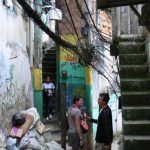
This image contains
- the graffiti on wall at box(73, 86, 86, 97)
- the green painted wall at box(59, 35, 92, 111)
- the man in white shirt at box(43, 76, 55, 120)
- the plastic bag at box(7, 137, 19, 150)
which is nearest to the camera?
the plastic bag at box(7, 137, 19, 150)

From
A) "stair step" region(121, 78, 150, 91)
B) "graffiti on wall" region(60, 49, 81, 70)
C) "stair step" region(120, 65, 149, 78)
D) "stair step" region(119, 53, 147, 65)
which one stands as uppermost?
"graffiti on wall" region(60, 49, 81, 70)

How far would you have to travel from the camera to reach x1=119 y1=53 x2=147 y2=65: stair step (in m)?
9.52

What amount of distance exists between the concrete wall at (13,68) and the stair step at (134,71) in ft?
9.45

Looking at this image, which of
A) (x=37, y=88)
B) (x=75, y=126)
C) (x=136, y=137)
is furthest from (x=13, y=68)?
(x=136, y=137)

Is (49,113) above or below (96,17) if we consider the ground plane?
below

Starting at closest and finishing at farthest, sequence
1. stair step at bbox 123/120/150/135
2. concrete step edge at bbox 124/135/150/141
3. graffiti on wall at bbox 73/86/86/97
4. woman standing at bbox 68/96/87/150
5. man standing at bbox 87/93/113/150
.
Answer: concrete step edge at bbox 124/135/150/141
stair step at bbox 123/120/150/135
man standing at bbox 87/93/113/150
woman standing at bbox 68/96/87/150
graffiti on wall at bbox 73/86/86/97

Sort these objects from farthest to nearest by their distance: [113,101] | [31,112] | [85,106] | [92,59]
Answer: [113,101] → [85,106] → [92,59] → [31,112]

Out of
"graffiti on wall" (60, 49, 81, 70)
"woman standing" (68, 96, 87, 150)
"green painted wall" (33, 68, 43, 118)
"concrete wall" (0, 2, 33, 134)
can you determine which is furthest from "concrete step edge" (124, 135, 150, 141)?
"graffiti on wall" (60, 49, 81, 70)

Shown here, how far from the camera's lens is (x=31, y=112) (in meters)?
10.7

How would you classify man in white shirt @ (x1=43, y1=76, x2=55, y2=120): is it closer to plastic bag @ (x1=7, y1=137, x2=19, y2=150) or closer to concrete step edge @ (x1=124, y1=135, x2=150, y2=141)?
plastic bag @ (x1=7, y1=137, x2=19, y2=150)

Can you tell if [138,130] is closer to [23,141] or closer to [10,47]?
[23,141]

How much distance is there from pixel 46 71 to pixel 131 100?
451 inches

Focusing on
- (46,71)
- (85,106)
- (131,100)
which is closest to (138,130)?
(131,100)

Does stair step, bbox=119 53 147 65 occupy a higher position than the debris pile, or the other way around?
stair step, bbox=119 53 147 65
